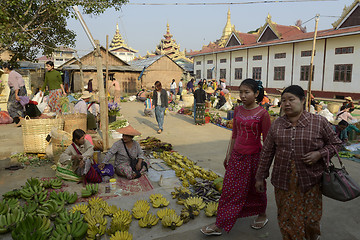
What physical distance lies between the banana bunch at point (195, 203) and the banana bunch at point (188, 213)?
0.06m

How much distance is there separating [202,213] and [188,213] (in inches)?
10.2

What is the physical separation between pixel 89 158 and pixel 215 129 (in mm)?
6224

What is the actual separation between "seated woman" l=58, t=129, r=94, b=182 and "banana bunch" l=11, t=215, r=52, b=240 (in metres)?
1.27

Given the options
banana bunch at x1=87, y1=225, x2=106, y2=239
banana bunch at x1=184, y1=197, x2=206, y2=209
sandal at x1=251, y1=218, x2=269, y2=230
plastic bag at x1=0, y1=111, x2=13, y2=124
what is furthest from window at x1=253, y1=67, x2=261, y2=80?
banana bunch at x1=87, y1=225, x2=106, y2=239

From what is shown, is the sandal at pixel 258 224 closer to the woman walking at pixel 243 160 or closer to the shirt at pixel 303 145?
the woman walking at pixel 243 160

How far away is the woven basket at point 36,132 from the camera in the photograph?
573cm

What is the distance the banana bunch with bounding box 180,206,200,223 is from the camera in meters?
3.46

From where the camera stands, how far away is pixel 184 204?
12.4 feet

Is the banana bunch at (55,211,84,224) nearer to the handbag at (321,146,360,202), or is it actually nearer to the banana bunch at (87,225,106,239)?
the banana bunch at (87,225,106,239)


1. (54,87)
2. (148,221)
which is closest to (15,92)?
(54,87)

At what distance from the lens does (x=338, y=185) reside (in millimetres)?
2295

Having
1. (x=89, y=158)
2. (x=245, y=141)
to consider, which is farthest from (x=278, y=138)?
(x=89, y=158)

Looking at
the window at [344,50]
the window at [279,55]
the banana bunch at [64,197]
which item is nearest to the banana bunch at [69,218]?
the banana bunch at [64,197]

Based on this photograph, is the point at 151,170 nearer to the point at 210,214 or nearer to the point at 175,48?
the point at 210,214
